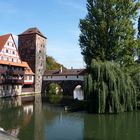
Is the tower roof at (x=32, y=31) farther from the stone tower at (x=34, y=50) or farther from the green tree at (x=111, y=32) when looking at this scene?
the green tree at (x=111, y=32)

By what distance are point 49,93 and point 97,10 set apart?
96.9 ft

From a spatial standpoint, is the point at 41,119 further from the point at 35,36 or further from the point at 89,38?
the point at 35,36

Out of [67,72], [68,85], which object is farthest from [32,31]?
[68,85]

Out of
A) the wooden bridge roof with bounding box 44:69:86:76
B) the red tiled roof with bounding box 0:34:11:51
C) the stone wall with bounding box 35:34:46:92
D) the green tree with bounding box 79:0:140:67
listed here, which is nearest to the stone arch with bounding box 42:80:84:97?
the wooden bridge roof with bounding box 44:69:86:76

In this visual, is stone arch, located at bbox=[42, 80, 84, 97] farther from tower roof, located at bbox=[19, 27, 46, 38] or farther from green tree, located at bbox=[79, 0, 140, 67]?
green tree, located at bbox=[79, 0, 140, 67]

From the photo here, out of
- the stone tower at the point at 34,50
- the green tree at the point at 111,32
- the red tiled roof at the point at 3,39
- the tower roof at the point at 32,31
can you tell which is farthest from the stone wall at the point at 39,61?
the green tree at the point at 111,32

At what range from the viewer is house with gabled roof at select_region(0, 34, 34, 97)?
1998 inches

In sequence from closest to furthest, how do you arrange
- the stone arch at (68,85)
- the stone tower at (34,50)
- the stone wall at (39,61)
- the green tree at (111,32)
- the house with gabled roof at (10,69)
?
1. the green tree at (111,32)
2. the house with gabled roof at (10,69)
3. the stone arch at (68,85)
4. the stone tower at (34,50)
5. the stone wall at (39,61)

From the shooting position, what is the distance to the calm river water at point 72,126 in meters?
20.7

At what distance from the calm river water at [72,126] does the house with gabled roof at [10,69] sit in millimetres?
19859

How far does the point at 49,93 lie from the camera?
61.8 m

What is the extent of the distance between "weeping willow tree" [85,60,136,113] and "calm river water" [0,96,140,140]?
3.57 ft

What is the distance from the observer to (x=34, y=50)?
207ft

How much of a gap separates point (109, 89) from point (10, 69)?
26963 mm
